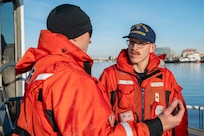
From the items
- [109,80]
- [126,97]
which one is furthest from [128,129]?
[109,80]

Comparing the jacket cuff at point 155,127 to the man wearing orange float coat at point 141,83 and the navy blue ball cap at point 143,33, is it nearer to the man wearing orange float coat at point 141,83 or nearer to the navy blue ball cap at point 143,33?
the man wearing orange float coat at point 141,83

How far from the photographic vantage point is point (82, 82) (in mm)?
1118

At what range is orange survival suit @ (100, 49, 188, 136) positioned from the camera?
2.26 meters

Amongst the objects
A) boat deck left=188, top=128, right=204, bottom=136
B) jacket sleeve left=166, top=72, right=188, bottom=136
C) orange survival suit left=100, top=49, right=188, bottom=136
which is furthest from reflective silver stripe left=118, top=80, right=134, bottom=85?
boat deck left=188, top=128, right=204, bottom=136

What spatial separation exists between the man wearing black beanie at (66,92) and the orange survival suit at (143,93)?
95 centimetres

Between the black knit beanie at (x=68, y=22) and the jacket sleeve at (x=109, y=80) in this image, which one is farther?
the jacket sleeve at (x=109, y=80)

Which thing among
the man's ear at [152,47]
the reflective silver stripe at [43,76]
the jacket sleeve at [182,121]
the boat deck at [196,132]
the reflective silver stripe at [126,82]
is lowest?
the boat deck at [196,132]

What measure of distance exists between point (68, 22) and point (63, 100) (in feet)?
1.27

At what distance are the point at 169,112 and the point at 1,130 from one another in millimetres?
1914

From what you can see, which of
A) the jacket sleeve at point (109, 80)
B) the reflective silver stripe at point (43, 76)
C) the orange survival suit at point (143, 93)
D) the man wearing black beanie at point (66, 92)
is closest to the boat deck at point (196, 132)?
the orange survival suit at point (143, 93)

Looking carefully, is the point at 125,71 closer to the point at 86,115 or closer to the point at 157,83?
the point at 157,83

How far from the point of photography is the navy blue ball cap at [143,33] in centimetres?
237

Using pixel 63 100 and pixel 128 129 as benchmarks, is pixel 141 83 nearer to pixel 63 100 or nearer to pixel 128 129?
pixel 128 129

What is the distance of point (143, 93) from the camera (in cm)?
230
